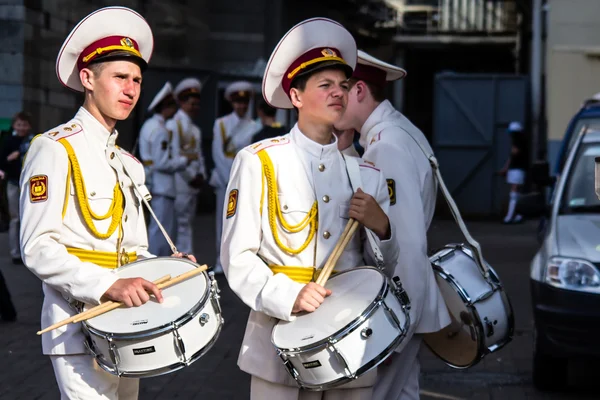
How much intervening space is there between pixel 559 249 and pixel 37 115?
10.1 metres

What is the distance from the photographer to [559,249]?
7875mm

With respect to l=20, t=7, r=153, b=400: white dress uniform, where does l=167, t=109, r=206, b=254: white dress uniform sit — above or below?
below

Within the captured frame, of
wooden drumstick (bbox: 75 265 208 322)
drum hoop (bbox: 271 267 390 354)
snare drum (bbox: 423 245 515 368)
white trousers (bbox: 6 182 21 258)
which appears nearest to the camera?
drum hoop (bbox: 271 267 390 354)

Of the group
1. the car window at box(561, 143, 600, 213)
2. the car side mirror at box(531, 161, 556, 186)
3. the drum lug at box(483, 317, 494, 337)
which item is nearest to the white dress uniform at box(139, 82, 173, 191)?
the car side mirror at box(531, 161, 556, 186)

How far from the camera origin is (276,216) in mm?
4320

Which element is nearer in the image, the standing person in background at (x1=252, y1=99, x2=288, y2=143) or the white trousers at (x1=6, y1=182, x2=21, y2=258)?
the standing person in background at (x1=252, y1=99, x2=288, y2=143)

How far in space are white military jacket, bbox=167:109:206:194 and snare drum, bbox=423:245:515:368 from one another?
832 centimetres

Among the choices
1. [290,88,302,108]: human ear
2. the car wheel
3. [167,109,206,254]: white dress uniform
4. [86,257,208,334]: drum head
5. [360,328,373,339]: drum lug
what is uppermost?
[290,88,302,108]: human ear

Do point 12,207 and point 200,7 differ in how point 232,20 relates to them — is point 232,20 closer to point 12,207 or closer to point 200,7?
point 200,7

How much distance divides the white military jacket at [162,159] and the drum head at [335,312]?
922 centimetres

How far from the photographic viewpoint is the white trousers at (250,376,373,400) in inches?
169

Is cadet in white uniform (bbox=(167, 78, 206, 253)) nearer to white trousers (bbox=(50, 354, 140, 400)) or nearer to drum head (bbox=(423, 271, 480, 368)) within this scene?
drum head (bbox=(423, 271, 480, 368))

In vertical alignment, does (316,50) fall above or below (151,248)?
above

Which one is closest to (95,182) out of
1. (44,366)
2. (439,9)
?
(44,366)
